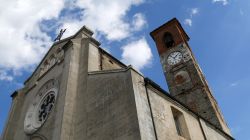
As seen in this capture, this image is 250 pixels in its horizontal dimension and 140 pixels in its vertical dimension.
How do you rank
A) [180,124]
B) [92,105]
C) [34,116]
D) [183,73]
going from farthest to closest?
[183,73], [34,116], [180,124], [92,105]

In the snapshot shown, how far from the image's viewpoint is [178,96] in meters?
22.5

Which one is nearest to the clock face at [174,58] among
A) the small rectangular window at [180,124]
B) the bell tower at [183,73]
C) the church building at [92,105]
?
the bell tower at [183,73]

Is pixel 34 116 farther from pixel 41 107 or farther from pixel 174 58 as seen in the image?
pixel 174 58

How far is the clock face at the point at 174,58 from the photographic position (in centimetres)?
2539

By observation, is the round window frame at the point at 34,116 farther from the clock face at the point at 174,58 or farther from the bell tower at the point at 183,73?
the clock face at the point at 174,58

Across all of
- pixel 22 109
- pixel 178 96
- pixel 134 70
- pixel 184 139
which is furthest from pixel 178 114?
pixel 178 96

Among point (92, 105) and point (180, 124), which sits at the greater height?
point (92, 105)

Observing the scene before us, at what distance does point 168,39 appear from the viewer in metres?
28.4

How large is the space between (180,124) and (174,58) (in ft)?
48.3

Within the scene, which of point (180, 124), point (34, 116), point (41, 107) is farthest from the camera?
point (34, 116)

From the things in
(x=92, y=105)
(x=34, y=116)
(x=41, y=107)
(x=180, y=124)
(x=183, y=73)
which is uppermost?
(x=183, y=73)

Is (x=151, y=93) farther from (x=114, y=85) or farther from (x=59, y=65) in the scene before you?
(x=59, y=65)

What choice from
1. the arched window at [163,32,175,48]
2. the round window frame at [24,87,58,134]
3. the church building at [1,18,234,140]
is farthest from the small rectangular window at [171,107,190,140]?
the arched window at [163,32,175,48]

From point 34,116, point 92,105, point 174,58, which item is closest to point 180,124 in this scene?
point 92,105
